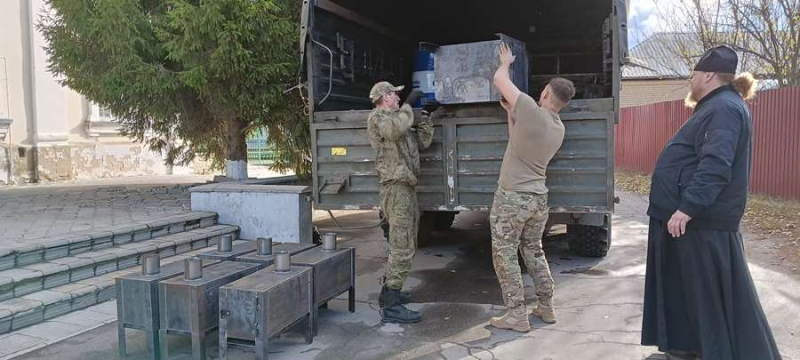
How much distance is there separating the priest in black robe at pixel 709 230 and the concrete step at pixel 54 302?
3994 millimetres

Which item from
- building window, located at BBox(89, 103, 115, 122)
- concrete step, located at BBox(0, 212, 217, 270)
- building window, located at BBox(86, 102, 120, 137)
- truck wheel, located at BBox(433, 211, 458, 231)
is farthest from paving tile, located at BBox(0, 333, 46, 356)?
building window, located at BBox(89, 103, 115, 122)

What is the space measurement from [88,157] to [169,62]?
6733mm

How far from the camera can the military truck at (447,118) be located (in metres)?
4.36

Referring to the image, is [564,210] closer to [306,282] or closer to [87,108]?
[306,282]

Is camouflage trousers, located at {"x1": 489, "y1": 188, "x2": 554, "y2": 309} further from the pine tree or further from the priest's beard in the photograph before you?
the pine tree

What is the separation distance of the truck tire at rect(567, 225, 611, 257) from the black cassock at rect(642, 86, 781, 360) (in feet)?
9.22

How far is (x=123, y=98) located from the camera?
7.83m

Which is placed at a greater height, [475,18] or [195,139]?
[475,18]

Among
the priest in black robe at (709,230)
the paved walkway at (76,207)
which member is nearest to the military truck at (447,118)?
the priest in black robe at (709,230)

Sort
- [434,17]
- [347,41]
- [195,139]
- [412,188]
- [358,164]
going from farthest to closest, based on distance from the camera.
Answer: [195,139] < [434,17] < [347,41] < [358,164] < [412,188]

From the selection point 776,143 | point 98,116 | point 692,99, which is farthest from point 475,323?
point 98,116

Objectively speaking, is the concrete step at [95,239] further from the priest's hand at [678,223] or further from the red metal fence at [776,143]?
the red metal fence at [776,143]

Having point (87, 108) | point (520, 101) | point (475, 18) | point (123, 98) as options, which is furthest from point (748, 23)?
point (87, 108)

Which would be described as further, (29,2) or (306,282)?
(29,2)
